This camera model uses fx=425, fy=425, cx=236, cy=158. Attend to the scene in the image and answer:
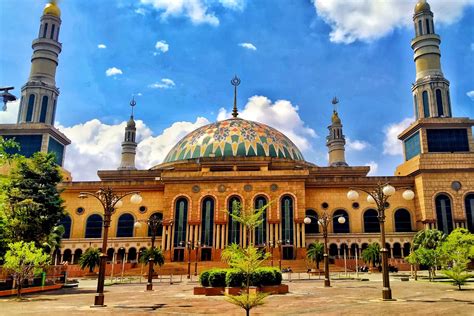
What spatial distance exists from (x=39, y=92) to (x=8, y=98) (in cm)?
4311

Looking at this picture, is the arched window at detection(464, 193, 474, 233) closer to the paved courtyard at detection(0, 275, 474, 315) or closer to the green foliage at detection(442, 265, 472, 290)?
the green foliage at detection(442, 265, 472, 290)

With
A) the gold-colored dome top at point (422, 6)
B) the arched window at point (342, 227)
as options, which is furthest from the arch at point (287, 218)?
the gold-colored dome top at point (422, 6)

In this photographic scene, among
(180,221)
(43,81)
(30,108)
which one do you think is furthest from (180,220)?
(43,81)

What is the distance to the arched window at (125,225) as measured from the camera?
168 ft

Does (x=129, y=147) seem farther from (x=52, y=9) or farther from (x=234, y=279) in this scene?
(x=234, y=279)

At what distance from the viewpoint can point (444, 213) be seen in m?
47.2

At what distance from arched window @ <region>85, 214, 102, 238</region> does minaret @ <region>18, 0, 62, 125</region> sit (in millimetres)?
13834

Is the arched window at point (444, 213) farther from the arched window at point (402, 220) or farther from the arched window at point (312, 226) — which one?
the arched window at point (312, 226)

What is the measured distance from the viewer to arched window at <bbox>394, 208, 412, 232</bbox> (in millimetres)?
49438

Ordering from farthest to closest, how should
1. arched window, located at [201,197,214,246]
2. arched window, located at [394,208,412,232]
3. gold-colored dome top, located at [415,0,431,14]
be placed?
gold-colored dome top, located at [415,0,431,14] → arched window, located at [394,208,412,232] → arched window, located at [201,197,214,246]

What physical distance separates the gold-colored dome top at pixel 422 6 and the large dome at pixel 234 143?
973 inches

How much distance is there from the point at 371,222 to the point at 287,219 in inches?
399

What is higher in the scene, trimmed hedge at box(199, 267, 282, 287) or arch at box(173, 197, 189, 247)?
arch at box(173, 197, 189, 247)

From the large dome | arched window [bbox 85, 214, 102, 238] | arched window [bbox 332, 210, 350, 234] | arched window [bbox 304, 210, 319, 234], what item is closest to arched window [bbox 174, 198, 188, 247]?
arched window [bbox 85, 214, 102, 238]
